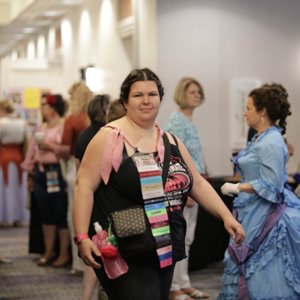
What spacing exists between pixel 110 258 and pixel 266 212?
1690 millimetres

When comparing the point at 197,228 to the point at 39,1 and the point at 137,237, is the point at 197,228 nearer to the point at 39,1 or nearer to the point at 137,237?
the point at 137,237

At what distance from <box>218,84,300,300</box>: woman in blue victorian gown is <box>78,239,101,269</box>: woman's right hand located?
5.26ft

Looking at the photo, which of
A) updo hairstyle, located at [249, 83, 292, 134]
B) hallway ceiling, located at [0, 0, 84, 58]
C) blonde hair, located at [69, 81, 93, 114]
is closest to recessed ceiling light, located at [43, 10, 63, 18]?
hallway ceiling, located at [0, 0, 84, 58]

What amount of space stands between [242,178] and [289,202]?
0.31 m

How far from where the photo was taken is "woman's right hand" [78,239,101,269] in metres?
2.86

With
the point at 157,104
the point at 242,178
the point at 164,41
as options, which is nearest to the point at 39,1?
the point at 164,41

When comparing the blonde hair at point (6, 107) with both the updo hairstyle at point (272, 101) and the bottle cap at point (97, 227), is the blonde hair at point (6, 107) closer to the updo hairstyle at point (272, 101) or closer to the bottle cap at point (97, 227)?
the updo hairstyle at point (272, 101)

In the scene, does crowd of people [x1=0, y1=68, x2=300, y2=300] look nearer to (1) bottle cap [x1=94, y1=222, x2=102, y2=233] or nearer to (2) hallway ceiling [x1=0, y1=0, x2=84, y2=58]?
(1) bottle cap [x1=94, y1=222, x2=102, y2=233]

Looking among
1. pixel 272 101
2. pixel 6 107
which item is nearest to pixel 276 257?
pixel 272 101

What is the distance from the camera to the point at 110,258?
2.88 metres

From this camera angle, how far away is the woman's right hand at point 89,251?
2864 millimetres

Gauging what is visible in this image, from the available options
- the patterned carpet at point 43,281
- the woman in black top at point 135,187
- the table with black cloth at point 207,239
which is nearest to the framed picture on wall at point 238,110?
the table with black cloth at point 207,239

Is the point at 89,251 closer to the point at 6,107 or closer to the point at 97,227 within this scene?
the point at 97,227

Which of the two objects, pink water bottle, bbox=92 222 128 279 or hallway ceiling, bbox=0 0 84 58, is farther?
hallway ceiling, bbox=0 0 84 58
